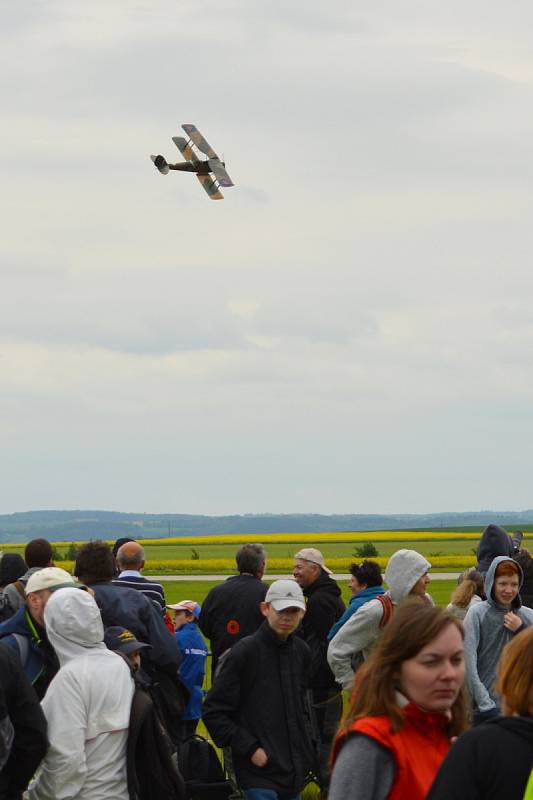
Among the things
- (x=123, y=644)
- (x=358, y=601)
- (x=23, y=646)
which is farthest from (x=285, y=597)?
(x=23, y=646)

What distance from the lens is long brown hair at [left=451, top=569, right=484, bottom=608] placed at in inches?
425

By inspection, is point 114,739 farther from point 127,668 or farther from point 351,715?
point 351,715

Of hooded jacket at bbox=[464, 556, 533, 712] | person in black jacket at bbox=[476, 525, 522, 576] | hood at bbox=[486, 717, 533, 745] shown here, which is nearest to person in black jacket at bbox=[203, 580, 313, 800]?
hooded jacket at bbox=[464, 556, 533, 712]

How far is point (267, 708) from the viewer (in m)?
7.94

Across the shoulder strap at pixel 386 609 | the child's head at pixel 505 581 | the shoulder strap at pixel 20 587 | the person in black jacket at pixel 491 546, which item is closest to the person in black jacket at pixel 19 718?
the shoulder strap at pixel 386 609

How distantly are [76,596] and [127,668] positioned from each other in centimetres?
43

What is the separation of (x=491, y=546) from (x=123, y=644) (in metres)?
4.82

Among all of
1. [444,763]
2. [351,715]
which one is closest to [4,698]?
[351,715]

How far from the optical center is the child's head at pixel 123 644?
21.9 feet

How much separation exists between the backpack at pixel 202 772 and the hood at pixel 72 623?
2.83 meters

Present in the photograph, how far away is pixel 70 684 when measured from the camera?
5.95 meters

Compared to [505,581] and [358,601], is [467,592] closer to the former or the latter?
[358,601]

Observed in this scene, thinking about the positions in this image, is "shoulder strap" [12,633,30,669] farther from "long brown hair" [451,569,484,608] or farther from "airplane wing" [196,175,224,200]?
"airplane wing" [196,175,224,200]

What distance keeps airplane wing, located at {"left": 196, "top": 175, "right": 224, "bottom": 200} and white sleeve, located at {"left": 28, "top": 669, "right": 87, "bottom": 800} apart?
2769 cm
